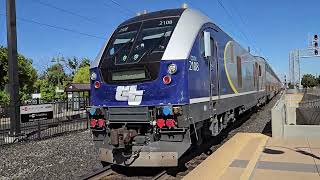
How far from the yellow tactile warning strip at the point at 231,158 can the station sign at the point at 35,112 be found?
7.84 metres

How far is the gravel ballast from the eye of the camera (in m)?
8.69

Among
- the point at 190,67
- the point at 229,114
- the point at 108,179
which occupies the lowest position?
the point at 108,179

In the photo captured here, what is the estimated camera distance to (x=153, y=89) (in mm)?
Result: 7598

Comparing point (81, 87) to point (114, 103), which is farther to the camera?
point (81, 87)

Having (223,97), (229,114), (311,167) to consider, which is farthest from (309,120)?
(311,167)

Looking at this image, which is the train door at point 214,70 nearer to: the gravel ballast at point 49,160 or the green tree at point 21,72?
A: the gravel ballast at point 49,160

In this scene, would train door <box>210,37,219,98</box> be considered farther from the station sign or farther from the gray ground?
the station sign

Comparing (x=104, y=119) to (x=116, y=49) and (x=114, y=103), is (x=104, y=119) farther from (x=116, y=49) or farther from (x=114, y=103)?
(x=116, y=49)

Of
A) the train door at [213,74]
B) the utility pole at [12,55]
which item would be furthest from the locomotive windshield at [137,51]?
the utility pole at [12,55]

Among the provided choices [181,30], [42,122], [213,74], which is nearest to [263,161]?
[213,74]

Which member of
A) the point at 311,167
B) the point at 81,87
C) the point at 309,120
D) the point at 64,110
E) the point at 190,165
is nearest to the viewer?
the point at 311,167

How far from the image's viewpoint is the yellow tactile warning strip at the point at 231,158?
7848 mm

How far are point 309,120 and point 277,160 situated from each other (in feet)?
30.0

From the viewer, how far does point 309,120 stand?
1744 cm
